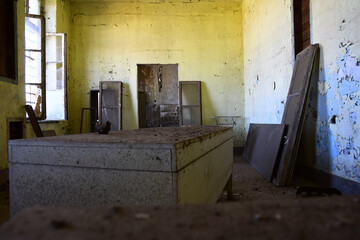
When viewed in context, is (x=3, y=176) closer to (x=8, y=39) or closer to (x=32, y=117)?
(x=32, y=117)

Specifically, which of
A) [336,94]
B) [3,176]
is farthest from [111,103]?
[336,94]

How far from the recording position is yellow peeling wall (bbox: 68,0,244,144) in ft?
22.8

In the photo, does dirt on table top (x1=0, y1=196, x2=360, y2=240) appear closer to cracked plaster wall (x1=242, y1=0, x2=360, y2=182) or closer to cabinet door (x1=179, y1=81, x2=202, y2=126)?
cracked plaster wall (x1=242, y1=0, x2=360, y2=182)

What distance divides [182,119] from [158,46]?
7.11 feet

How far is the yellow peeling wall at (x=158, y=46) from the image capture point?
6.95m

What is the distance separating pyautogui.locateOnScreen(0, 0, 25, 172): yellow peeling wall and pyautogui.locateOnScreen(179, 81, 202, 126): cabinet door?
3.86 meters

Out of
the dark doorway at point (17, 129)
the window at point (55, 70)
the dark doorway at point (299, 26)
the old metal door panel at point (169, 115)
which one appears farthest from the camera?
the old metal door panel at point (169, 115)

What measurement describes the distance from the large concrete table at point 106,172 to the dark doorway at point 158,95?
731cm

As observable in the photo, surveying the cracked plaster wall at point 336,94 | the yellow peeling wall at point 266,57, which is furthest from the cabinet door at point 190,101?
the cracked plaster wall at point 336,94

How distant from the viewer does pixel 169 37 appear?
699cm

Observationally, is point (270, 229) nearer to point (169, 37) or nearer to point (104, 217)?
point (104, 217)

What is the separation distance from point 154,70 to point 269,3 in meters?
5.39

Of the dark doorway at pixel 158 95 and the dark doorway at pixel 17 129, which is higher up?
the dark doorway at pixel 158 95

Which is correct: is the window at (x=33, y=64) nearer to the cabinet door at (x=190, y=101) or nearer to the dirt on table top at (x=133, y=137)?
the cabinet door at (x=190, y=101)
